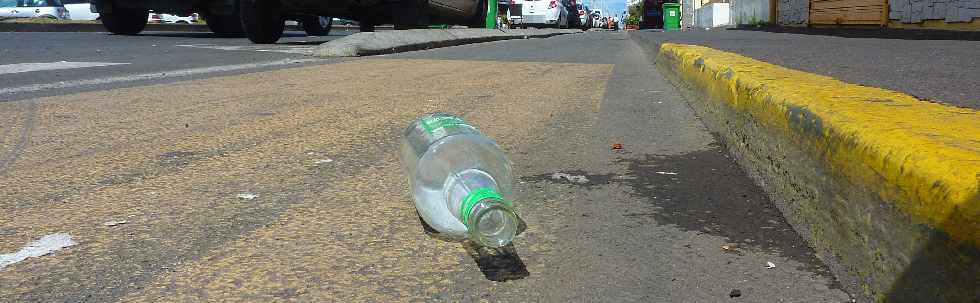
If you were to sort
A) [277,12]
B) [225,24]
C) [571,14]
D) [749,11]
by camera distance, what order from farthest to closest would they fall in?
[571,14] → [749,11] → [225,24] → [277,12]

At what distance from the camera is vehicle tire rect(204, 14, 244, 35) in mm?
14758

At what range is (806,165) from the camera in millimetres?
1805

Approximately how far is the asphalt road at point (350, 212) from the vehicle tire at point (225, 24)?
1103 centimetres

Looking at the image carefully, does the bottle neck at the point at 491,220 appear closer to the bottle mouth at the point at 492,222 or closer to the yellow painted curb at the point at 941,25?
the bottle mouth at the point at 492,222

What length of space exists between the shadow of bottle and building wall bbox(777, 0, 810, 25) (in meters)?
19.4

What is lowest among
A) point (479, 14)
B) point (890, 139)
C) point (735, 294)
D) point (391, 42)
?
point (735, 294)

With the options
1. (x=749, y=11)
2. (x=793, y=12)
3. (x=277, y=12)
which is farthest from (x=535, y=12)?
(x=277, y=12)

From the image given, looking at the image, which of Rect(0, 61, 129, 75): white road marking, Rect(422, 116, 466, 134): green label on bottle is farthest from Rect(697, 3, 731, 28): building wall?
Rect(422, 116, 466, 134): green label on bottle

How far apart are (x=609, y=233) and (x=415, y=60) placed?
6.70 metres

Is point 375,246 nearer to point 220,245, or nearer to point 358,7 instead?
point 220,245

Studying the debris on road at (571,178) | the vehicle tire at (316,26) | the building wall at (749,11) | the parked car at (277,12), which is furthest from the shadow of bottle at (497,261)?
the building wall at (749,11)

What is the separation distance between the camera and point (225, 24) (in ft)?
48.9

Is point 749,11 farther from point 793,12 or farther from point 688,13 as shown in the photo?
point 688,13

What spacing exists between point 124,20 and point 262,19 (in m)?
4.76
